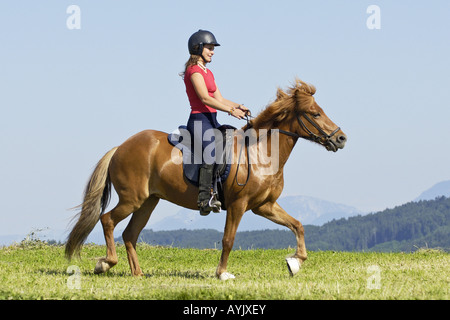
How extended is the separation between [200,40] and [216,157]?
199 centimetres

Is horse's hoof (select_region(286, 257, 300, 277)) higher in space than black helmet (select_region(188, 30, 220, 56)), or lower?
lower

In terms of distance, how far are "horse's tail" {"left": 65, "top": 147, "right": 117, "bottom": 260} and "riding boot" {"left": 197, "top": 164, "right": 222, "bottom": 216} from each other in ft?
7.09

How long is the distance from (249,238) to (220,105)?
139457mm

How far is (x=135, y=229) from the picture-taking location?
10500mm

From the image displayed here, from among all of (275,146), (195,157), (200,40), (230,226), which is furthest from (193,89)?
(230,226)

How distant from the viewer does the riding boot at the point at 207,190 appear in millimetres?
9461

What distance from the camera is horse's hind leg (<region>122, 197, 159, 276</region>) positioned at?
10383 mm

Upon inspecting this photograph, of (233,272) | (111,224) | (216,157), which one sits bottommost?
(233,272)

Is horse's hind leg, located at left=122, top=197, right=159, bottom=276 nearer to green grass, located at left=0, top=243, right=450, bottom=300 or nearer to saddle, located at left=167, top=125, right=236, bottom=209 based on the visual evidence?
green grass, located at left=0, top=243, right=450, bottom=300

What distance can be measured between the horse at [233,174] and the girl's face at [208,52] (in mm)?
1267
